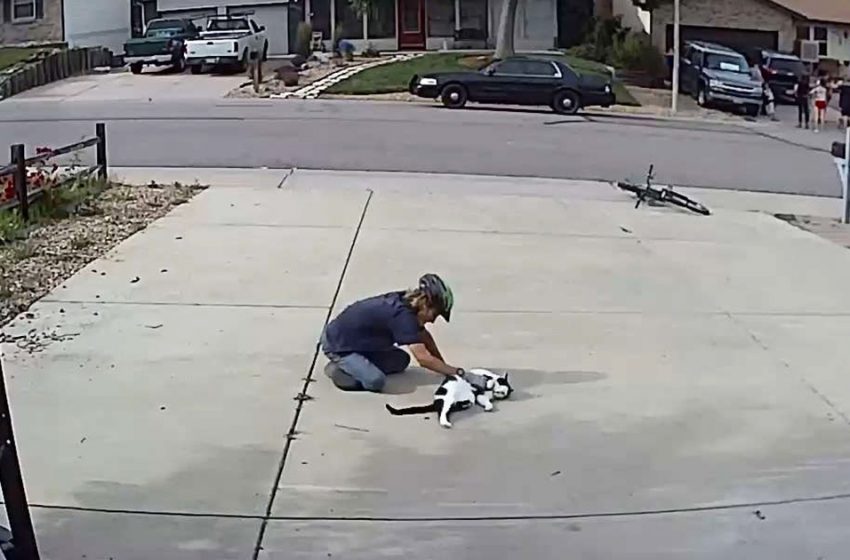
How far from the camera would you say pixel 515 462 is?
6699mm

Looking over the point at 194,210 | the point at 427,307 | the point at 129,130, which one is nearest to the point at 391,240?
the point at 194,210

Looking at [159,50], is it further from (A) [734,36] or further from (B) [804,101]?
(A) [734,36]

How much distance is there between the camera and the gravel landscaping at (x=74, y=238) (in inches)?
414

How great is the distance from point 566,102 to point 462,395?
2446 centimetres

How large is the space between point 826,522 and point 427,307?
2.73 m

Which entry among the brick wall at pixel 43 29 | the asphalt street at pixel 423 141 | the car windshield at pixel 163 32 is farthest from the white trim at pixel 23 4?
the asphalt street at pixel 423 141

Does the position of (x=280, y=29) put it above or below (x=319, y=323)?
above

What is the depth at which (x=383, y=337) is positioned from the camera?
7988 millimetres

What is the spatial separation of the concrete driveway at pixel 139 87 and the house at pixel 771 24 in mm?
15801

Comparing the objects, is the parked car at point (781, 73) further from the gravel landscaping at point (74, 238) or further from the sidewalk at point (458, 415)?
the sidewalk at point (458, 415)

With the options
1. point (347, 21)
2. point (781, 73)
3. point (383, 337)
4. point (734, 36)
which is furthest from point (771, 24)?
point (383, 337)

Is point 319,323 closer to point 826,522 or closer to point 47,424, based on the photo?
point 47,424

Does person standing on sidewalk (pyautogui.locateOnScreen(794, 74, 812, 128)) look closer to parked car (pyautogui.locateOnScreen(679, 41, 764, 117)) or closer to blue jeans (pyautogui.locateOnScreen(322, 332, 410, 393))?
parked car (pyautogui.locateOnScreen(679, 41, 764, 117))

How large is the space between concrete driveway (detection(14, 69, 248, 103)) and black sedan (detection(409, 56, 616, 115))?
580 centimetres
